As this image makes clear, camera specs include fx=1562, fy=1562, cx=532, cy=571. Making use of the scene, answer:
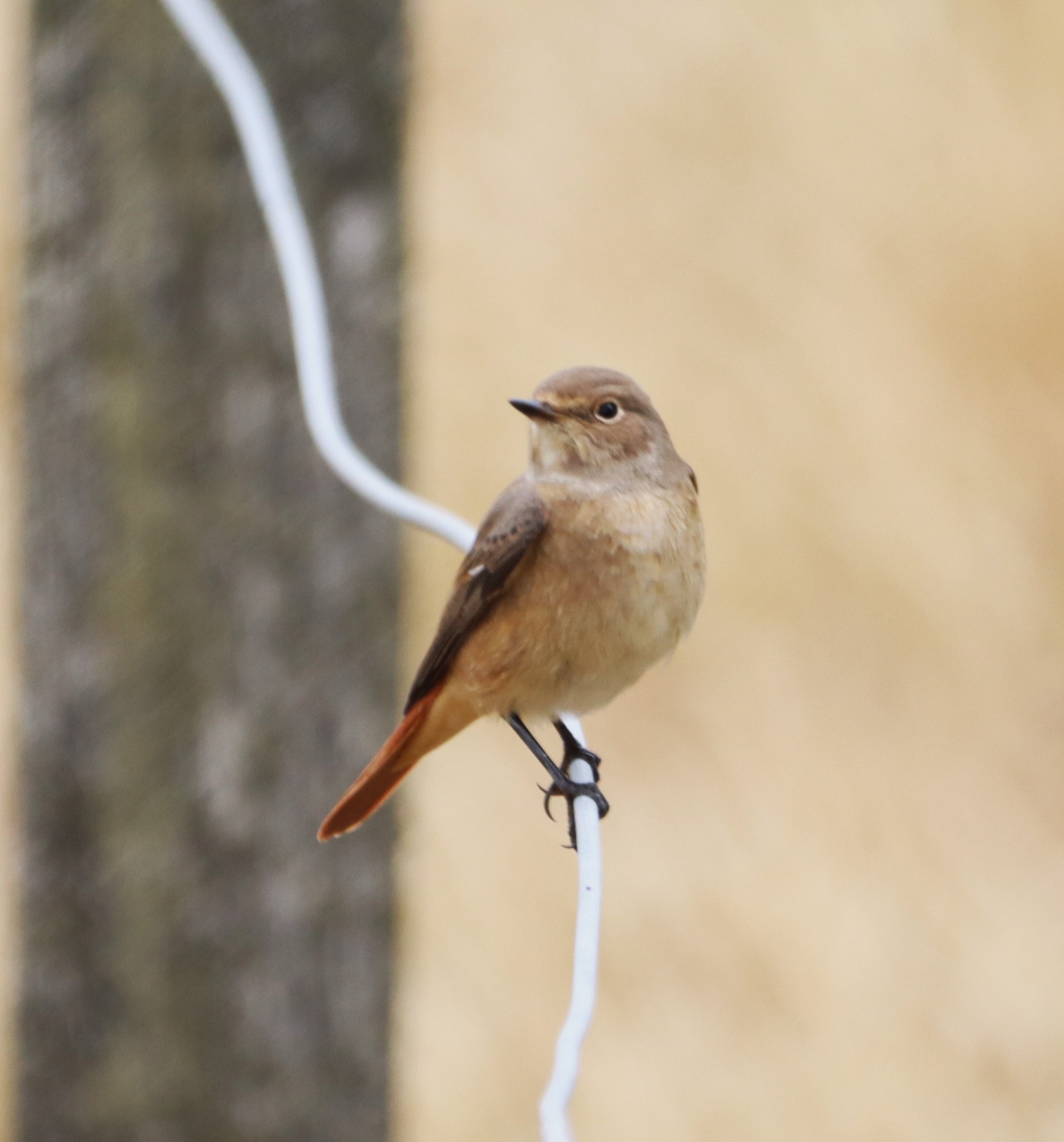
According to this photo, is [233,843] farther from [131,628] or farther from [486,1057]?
[486,1057]

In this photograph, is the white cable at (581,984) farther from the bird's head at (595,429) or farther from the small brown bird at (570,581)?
the bird's head at (595,429)

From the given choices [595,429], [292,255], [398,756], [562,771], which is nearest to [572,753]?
[562,771]

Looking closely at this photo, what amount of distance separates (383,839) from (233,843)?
22 cm

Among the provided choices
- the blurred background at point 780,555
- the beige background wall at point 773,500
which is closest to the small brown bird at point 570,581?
the blurred background at point 780,555

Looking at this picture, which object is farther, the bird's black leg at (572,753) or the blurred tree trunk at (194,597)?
the bird's black leg at (572,753)

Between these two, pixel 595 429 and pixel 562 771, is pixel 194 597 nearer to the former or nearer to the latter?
pixel 595 429

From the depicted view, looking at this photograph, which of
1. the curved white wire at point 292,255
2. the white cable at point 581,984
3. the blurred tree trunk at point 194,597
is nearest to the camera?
the white cable at point 581,984

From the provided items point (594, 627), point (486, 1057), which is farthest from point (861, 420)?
point (594, 627)

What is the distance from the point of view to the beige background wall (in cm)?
555

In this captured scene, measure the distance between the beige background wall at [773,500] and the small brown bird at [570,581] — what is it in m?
2.88

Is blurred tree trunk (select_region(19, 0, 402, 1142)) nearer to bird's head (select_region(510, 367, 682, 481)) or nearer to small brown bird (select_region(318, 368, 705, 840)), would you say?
small brown bird (select_region(318, 368, 705, 840))

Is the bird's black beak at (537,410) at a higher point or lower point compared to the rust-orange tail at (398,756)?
higher

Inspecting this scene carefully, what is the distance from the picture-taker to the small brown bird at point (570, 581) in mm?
2379

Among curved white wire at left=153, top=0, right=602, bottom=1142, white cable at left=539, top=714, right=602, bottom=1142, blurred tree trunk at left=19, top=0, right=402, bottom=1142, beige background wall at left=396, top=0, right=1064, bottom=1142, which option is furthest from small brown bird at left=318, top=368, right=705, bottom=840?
beige background wall at left=396, top=0, right=1064, bottom=1142
